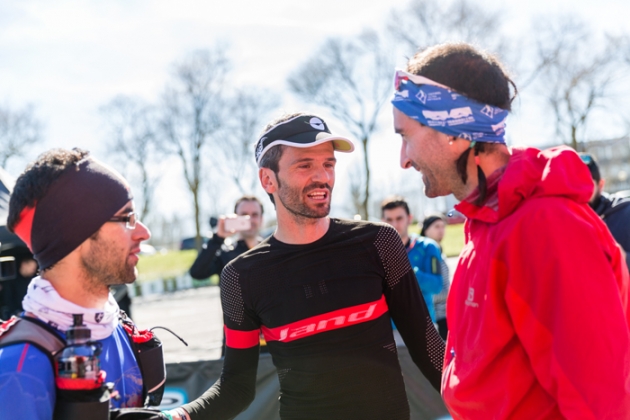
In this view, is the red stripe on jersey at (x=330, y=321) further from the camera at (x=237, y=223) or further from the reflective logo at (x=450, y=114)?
the camera at (x=237, y=223)

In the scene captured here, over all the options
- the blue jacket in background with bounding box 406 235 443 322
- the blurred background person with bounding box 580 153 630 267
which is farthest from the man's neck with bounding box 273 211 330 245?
the blue jacket in background with bounding box 406 235 443 322

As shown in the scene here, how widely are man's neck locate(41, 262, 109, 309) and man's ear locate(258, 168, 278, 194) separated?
124cm

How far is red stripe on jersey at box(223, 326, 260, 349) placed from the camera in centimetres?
291

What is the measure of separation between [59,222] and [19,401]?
61 centimetres

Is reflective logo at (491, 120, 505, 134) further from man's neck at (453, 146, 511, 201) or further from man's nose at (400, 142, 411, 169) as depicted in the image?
man's nose at (400, 142, 411, 169)

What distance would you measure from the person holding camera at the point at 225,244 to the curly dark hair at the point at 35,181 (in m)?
4.54

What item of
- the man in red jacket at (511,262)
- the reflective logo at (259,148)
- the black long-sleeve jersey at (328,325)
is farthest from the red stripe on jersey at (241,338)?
the man in red jacket at (511,262)

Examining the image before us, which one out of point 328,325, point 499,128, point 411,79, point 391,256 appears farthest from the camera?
point 391,256

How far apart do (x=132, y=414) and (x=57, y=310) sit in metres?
0.43

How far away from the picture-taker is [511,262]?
1.73 m

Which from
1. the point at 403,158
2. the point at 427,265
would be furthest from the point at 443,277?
the point at 403,158

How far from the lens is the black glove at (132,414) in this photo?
6.11ft

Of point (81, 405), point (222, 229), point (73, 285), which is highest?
point (73, 285)

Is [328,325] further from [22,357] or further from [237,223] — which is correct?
[237,223]
